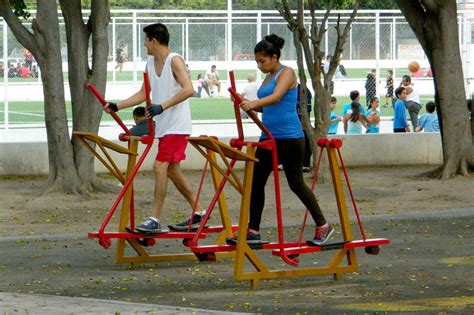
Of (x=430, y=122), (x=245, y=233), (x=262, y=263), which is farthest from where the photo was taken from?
(x=430, y=122)

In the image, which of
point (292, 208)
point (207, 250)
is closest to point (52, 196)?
point (292, 208)

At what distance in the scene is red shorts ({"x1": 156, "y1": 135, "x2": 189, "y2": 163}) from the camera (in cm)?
1077

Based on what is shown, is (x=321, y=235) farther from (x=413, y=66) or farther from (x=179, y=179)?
(x=413, y=66)

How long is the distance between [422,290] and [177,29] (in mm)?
17653

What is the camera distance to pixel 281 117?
980 cm

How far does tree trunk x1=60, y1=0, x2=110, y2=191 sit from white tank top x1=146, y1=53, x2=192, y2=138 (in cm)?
560

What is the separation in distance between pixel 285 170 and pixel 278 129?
0.32 meters

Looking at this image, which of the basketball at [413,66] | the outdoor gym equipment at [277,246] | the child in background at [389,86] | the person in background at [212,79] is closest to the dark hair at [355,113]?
the person in background at [212,79]

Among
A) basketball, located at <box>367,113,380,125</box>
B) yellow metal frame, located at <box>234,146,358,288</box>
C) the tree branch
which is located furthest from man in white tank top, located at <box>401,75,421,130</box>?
yellow metal frame, located at <box>234,146,358,288</box>

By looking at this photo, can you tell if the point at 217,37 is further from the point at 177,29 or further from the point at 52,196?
the point at 52,196

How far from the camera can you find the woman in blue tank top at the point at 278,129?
9.81 meters

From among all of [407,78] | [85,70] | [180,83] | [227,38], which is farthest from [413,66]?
[180,83]

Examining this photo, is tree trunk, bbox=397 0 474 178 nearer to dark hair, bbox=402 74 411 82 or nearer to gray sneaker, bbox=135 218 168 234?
gray sneaker, bbox=135 218 168 234

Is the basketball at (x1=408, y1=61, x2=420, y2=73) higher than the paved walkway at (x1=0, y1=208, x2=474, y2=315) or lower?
higher
